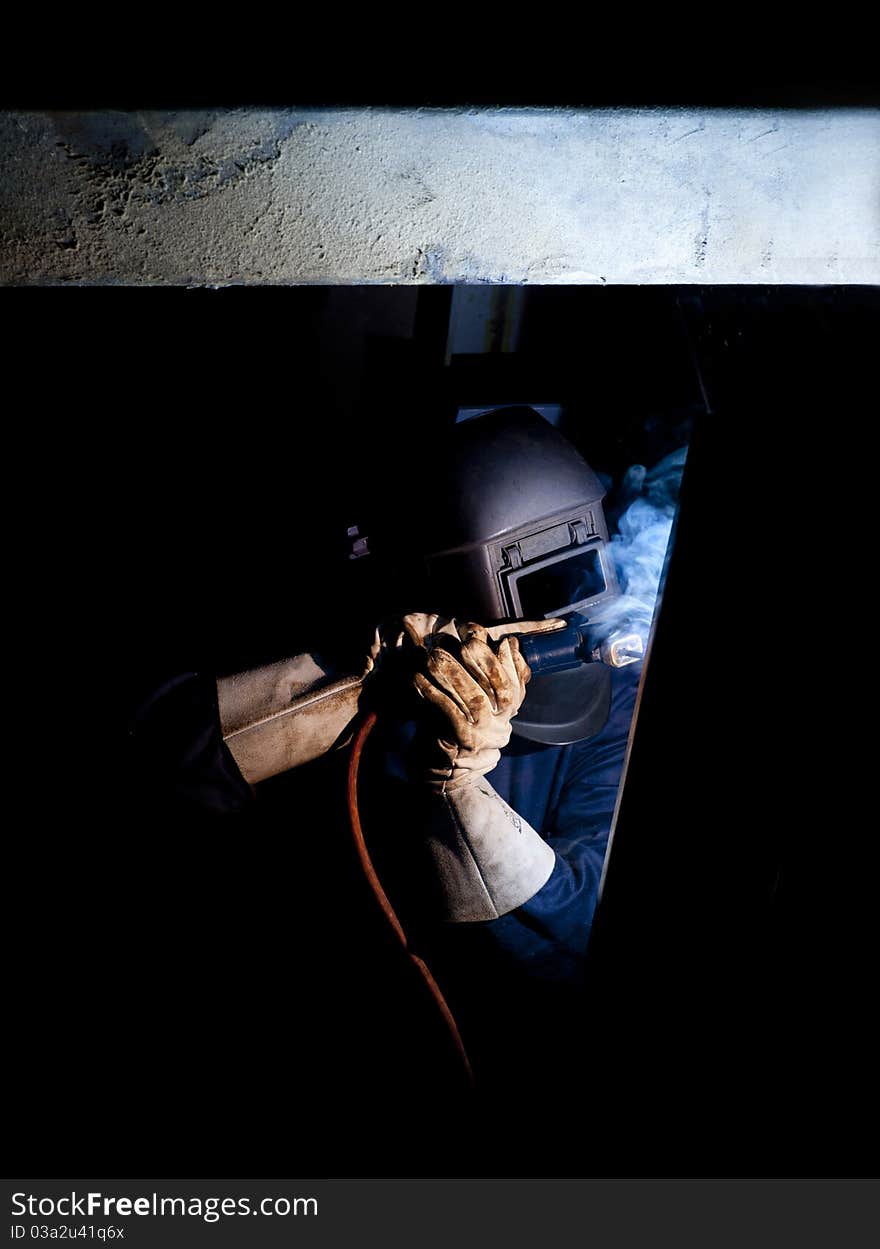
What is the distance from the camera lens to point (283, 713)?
2.25m

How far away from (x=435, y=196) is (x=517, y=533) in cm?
140

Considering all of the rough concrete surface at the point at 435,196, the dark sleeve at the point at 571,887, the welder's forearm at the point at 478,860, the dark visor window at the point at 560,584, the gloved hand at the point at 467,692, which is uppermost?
the rough concrete surface at the point at 435,196

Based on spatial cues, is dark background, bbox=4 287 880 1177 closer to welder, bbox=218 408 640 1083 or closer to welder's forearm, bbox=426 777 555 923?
welder, bbox=218 408 640 1083

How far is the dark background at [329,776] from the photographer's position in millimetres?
1303

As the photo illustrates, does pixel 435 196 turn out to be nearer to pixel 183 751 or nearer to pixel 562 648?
pixel 562 648

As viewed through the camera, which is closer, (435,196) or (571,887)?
(435,196)

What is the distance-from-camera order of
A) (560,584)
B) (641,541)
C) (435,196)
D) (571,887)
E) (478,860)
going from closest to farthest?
(435,196), (478,860), (571,887), (560,584), (641,541)

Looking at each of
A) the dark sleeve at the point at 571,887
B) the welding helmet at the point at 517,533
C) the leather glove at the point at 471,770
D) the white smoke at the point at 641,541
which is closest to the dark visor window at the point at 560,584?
the welding helmet at the point at 517,533

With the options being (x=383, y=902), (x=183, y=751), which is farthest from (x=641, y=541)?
(x=183, y=751)

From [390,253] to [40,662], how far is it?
10.4 feet

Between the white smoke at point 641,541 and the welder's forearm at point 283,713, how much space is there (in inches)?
44.2

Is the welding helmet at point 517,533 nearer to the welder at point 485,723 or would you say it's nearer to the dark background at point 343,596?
the welder at point 485,723

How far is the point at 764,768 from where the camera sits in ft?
4.37

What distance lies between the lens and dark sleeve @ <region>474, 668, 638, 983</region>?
2.51 meters
